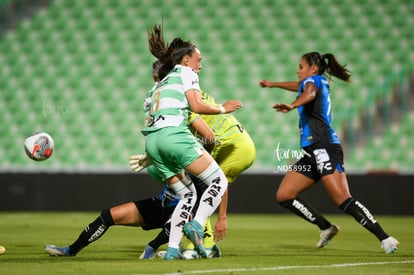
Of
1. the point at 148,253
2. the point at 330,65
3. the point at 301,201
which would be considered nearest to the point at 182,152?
the point at 148,253

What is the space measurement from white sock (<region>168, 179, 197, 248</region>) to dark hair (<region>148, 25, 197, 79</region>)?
3.32 ft

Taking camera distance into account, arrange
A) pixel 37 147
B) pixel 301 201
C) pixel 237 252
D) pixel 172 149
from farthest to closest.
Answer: pixel 301 201 → pixel 237 252 → pixel 37 147 → pixel 172 149

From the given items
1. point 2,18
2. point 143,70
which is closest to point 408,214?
point 143,70

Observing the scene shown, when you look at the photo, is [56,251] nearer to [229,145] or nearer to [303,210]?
[229,145]

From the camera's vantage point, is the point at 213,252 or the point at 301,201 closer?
the point at 213,252

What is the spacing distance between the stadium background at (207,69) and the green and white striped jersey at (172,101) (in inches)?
297

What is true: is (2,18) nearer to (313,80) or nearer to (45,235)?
(45,235)

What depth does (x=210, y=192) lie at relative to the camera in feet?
19.3

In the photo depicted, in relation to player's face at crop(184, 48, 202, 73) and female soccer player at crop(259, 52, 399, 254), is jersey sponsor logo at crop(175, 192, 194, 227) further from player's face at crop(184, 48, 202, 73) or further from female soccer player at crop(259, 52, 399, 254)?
female soccer player at crop(259, 52, 399, 254)

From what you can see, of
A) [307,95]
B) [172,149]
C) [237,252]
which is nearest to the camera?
[172,149]

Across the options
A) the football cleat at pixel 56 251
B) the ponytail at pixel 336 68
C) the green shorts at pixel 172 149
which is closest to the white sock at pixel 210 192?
the green shorts at pixel 172 149

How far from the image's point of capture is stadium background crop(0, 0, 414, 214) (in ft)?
48.4

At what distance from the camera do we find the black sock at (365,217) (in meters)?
6.78

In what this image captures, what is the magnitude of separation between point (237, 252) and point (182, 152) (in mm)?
1490
